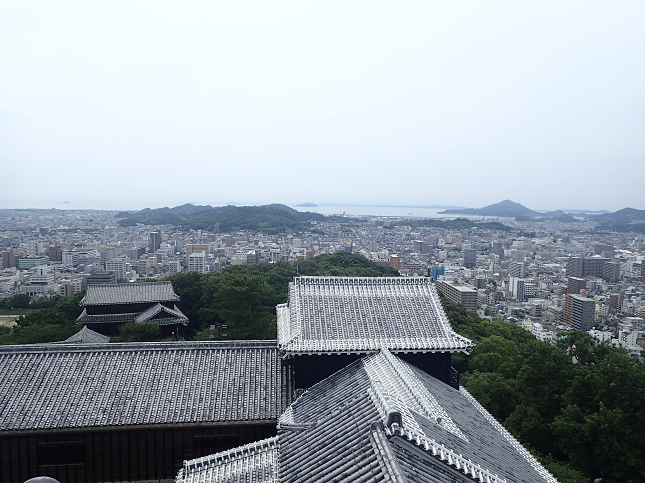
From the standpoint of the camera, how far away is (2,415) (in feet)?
29.8

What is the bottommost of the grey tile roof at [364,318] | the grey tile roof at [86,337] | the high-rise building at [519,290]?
the high-rise building at [519,290]

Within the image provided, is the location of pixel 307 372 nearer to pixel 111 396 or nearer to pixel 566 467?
pixel 111 396

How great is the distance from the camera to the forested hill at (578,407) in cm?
1197

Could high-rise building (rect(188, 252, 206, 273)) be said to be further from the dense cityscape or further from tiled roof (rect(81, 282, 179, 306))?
tiled roof (rect(81, 282, 179, 306))

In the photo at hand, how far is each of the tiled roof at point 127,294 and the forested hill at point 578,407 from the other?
748 inches

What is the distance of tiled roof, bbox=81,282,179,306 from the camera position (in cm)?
2686

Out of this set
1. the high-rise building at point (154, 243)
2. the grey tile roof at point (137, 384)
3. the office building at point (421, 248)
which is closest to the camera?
the grey tile roof at point (137, 384)

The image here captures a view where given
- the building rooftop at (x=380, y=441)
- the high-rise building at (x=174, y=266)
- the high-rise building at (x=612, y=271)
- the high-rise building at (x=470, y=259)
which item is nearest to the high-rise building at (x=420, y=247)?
the high-rise building at (x=470, y=259)

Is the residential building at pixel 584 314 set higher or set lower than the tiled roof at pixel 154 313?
lower

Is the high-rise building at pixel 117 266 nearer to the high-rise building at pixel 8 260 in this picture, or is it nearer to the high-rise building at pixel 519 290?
the high-rise building at pixel 8 260

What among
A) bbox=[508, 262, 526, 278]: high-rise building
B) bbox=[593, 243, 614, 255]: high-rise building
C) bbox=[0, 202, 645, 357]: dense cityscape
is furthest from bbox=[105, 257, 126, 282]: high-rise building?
bbox=[593, 243, 614, 255]: high-rise building

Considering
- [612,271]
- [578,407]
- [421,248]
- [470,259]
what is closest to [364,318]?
[578,407]

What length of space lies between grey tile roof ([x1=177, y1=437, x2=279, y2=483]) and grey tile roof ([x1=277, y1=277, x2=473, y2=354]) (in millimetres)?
2152

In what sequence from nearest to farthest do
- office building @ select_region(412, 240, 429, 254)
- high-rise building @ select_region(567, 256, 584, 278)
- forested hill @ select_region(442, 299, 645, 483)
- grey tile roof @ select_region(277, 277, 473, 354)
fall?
1. grey tile roof @ select_region(277, 277, 473, 354)
2. forested hill @ select_region(442, 299, 645, 483)
3. high-rise building @ select_region(567, 256, 584, 278)
4. office building @ select_region(412, 240, 429, 254)
